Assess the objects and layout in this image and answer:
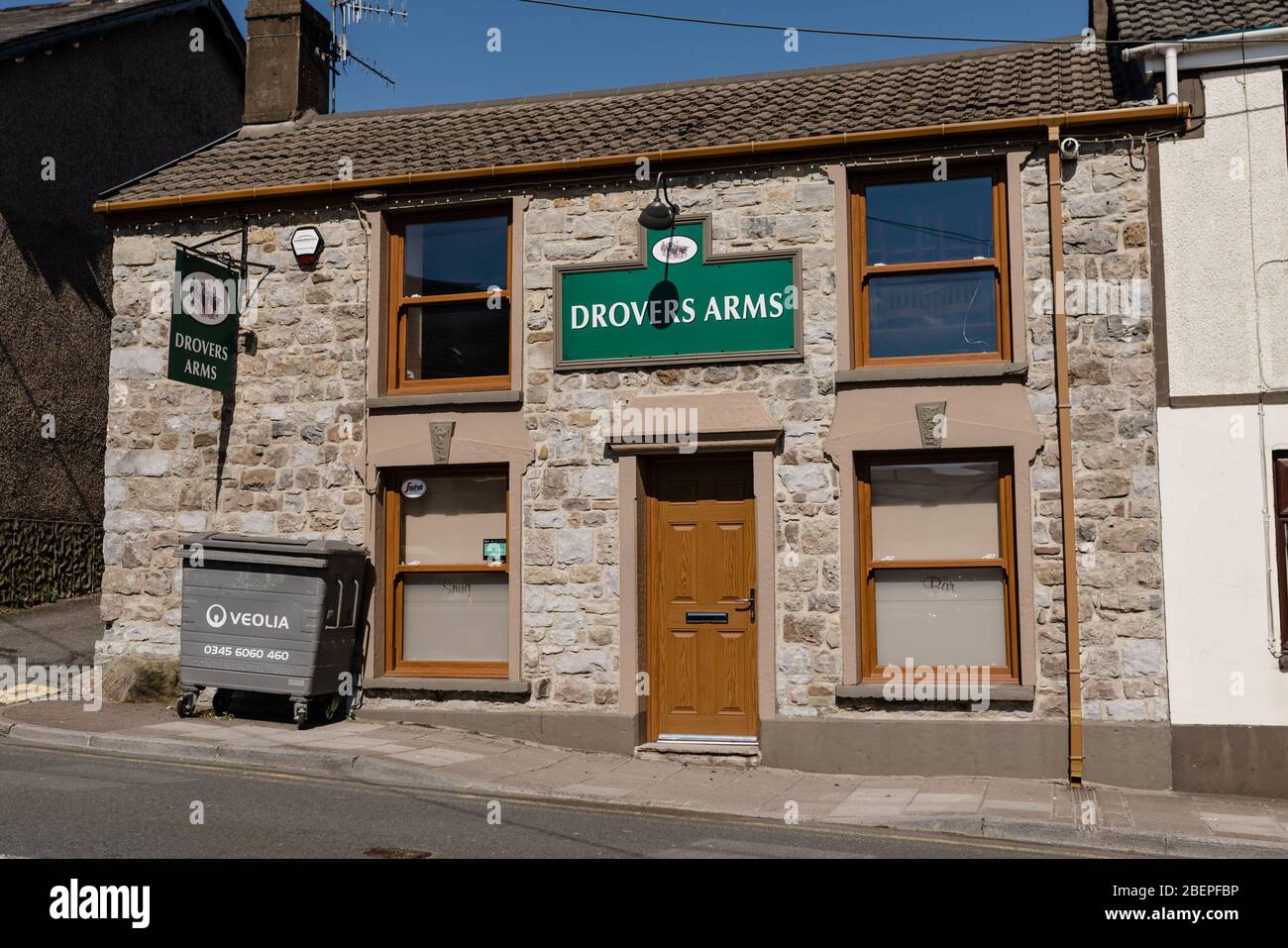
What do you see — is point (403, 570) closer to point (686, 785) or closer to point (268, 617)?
point (268, 617)

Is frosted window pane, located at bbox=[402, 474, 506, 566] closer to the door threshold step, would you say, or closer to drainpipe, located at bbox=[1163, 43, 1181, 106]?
the door threshold step

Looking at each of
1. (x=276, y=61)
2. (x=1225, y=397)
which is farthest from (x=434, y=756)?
(x=276, y=61)

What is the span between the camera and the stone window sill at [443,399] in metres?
11.2

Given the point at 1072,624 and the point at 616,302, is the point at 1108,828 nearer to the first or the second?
the point at 1072,624

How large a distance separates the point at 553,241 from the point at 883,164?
9.96 ft

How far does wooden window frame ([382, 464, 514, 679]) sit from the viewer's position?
11.3m

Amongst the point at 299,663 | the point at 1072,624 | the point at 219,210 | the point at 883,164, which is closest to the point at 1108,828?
the point at 1072,624

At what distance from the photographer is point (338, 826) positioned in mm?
7559

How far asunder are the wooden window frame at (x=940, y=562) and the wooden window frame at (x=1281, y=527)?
1990mm

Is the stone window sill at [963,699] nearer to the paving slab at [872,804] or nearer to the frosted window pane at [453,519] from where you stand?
the paving slab at [872,804]

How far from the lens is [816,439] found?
416 inches

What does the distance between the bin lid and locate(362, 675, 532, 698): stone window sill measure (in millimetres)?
1233

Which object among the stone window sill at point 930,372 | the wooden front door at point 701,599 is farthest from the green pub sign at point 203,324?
the stone window sill at point 930,372

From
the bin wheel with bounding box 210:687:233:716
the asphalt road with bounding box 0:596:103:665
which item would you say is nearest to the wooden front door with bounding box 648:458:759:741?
the bin wheel with bounding box 210:687:233:716
